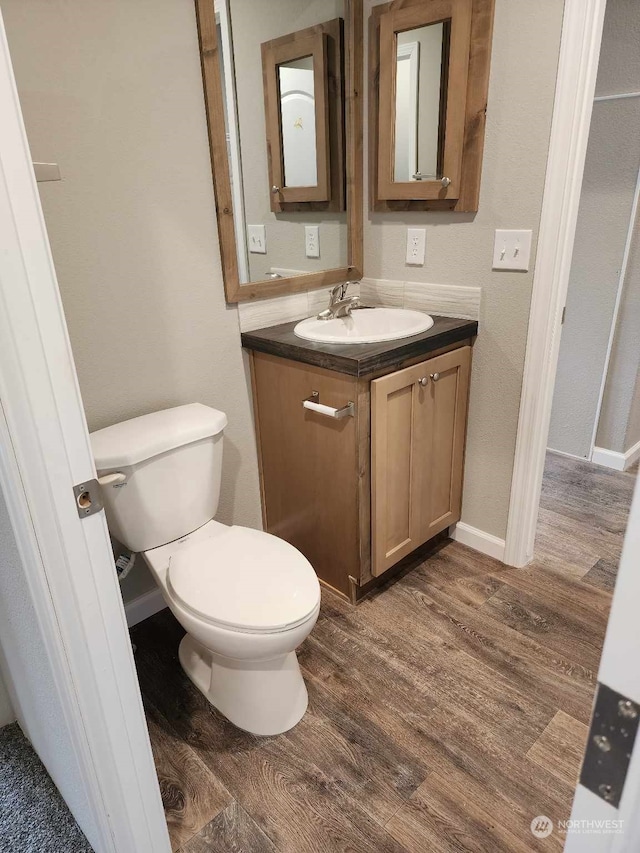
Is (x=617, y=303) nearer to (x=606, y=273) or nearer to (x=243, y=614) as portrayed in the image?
(x=606, y=273)

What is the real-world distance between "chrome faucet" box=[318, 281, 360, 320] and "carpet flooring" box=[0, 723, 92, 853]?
158cm

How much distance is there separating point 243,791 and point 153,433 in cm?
93

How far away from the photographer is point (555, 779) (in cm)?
138

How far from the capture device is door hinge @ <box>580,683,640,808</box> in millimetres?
418

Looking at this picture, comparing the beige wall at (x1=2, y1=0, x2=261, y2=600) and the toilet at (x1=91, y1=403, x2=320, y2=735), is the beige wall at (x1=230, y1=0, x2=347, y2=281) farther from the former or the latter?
the toilet at (x1=91, y1=403, x2=320, y2=735)

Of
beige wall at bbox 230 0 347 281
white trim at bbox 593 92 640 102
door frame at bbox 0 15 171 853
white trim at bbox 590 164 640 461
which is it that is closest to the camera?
door frame at bbox 0 15 171 853

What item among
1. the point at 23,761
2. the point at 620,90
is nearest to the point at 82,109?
the point at 23,761

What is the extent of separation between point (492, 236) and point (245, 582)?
136 centimetres

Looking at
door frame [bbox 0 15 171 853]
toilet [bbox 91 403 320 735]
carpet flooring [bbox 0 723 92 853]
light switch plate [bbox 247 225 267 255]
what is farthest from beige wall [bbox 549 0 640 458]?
carpet flooring [bbox 0 723 92 853]

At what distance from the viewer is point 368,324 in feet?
6.91

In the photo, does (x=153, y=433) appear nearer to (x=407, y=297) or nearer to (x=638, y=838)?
(x=407, y=297)

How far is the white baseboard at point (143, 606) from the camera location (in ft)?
6.27

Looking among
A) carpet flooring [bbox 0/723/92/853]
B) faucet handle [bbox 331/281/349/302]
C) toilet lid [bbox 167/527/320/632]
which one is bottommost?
carpet flooring [bbox 0/723/92/853]

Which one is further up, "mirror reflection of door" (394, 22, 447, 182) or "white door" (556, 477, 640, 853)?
"mirror reflection of door" (394, 22, 447, 182)
